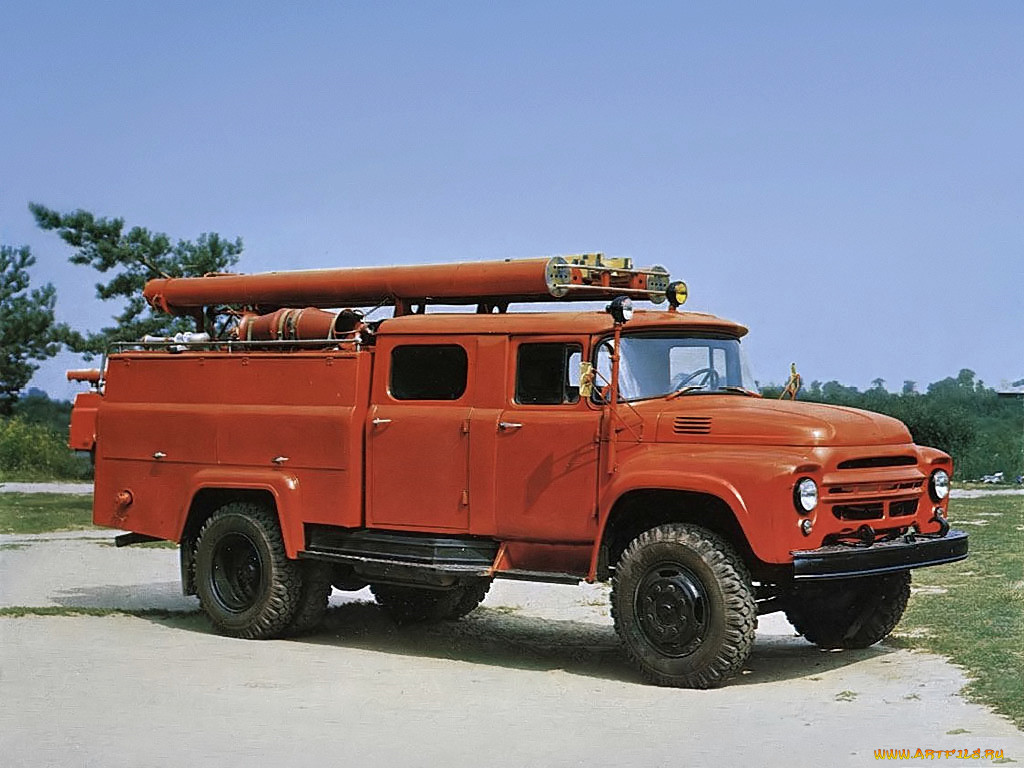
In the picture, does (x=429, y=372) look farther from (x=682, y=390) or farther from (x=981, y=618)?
(x=981, y=618)

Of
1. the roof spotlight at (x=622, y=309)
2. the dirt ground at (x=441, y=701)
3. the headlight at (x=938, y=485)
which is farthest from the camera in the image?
the headlight at (x=938, y=485)

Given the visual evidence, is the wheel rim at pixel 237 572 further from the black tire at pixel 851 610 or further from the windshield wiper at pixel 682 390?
the black tire at pixel 851 610

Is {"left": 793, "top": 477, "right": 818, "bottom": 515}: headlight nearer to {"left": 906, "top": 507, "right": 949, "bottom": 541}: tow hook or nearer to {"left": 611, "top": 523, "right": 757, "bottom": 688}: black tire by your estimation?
{"left": 611, "top": 523, "right": 757, "bottom": 688}: black tire

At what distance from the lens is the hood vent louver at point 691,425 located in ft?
33.7

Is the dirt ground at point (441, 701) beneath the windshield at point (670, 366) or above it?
beneath

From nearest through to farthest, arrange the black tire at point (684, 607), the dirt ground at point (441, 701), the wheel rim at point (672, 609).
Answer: the dirt ground at point (441, 701)
the black tire at point (684, 607)
the wheel rim at point (672, 609)

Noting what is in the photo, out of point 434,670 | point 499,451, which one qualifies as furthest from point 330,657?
point 499,451

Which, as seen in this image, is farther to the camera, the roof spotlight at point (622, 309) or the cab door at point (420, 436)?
the cab door at point (420, 436)

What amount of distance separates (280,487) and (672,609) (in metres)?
3.75

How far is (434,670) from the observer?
10.9 m

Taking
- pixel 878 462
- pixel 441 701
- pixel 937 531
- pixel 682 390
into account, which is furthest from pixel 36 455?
pixel 878 462

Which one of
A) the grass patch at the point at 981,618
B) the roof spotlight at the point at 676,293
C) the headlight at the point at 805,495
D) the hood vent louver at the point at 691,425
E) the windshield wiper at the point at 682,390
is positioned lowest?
the grass patch at the point at 981,618

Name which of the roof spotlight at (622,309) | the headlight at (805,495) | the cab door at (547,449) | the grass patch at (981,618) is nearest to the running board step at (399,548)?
the cab door at (547,449)

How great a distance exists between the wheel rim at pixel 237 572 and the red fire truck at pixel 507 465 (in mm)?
22
